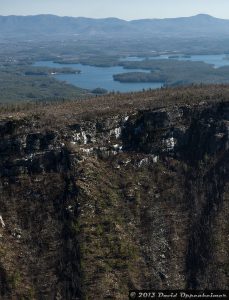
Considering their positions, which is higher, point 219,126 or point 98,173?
point 219,126

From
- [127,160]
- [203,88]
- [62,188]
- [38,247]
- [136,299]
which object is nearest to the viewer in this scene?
[136,299]

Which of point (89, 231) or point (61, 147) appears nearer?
point (89, 231)

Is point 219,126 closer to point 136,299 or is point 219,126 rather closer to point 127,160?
point 127,160

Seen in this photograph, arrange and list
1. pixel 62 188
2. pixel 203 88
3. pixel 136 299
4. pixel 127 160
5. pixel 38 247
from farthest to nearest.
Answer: pixel 203 88 → pixel 127 160 → pixel 62 188 → pixel 38 247 → pixel 136 299

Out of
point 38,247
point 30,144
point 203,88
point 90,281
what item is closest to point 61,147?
point 30,144

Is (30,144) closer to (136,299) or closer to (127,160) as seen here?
(127,160)

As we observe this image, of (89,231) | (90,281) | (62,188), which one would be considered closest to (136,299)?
(90,281)

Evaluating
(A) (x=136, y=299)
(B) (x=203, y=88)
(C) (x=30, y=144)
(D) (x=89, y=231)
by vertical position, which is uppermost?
(B) (x=203, y=88)
